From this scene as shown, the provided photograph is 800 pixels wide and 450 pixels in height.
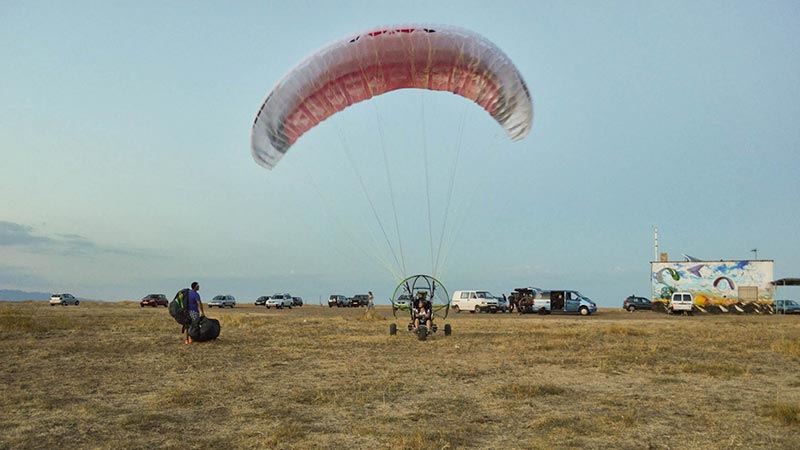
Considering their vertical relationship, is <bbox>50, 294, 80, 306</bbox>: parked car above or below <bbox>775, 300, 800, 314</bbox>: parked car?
below

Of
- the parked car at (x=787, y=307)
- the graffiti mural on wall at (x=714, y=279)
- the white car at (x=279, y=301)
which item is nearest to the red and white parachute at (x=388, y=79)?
the graffiti mural on wall at (x=714, y=279)

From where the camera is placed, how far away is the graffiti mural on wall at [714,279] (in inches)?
1750

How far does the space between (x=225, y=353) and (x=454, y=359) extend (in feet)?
19.7

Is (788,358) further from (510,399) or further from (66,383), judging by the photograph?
(66,383)

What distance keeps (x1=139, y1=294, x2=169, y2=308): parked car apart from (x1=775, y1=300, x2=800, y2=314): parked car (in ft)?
179

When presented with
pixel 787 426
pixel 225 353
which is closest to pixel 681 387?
pixel 787 426

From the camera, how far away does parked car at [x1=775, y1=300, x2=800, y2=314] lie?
45.5m

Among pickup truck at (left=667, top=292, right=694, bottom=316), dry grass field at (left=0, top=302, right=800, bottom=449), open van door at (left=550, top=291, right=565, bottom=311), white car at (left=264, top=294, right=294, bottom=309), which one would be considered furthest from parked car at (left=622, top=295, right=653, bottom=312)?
dry grass field at (left=0, top=302, right=800, bottom=449)

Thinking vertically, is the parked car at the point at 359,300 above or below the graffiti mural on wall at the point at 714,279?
below

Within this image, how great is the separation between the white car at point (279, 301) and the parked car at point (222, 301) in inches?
148

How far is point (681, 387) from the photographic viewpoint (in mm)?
10195

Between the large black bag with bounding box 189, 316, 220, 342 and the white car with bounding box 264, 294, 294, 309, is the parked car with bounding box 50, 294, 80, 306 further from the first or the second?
the large black bag with bounding box 189, 316, 220, 342

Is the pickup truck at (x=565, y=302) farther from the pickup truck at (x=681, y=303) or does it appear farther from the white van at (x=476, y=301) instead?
the pickup truck at (x=681, y=303)

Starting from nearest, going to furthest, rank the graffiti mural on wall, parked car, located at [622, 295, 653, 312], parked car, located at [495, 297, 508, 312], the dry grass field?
the dry grass field → the graffiti mural on wall → parked car, located at [495, 297, 508, 312] → parked car, located at [622, 295, 653, 312]
